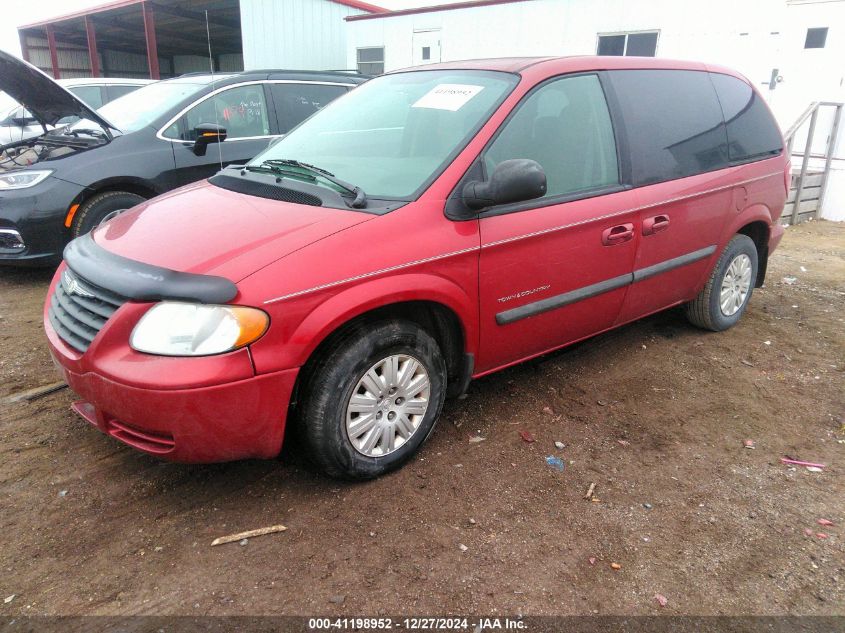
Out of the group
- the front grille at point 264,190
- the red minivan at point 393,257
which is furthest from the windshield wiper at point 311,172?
the front grille at point 264,190

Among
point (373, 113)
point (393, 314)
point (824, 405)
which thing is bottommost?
point (824, 405)

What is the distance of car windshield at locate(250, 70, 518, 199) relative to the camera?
9.47ft

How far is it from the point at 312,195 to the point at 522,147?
1.05m

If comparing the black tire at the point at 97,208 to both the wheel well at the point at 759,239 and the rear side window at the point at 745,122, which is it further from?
the wheel well at the point at 759,239

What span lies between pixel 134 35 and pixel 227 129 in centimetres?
2458

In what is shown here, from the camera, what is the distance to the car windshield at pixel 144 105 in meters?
5.61

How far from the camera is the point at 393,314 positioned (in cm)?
271

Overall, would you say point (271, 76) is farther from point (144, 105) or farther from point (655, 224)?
point (655, 224)

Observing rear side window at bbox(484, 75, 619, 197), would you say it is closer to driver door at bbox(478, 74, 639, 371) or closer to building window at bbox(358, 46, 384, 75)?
driver door at bbox(478, 74, 639, 371)

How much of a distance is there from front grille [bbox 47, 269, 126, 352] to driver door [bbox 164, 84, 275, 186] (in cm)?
295

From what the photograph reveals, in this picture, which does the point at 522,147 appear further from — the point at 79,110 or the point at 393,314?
→ the point at 79,110

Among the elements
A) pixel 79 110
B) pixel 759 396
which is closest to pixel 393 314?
pixel 759 396

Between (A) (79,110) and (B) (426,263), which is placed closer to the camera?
(B) (426,263)

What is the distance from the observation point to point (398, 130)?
126 inches
